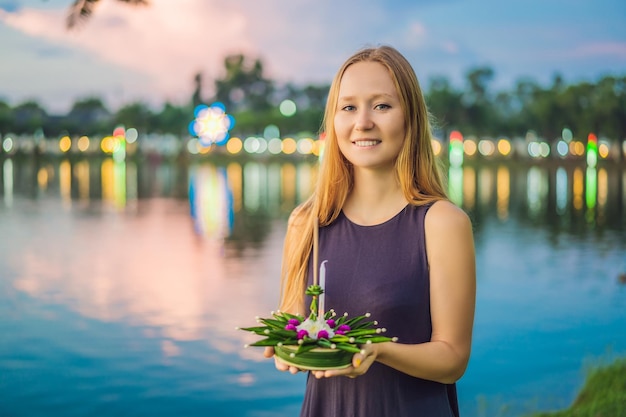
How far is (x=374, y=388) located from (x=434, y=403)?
0.17m

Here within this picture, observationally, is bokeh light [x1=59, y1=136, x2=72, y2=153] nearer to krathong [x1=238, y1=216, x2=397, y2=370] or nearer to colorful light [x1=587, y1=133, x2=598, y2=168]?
colorful light [x1=587, y1=133, x2=598, y2=168]

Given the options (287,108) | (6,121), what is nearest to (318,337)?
(6,121)

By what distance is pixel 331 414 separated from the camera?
7.36 ft

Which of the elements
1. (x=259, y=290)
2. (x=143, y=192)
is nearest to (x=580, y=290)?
(x=259, y=290)

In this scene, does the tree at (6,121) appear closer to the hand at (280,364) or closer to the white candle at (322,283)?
the white candle at (322,283)

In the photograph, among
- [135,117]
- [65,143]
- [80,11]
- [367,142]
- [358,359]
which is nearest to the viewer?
[358,359]

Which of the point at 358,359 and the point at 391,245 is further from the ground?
the point at 391,245

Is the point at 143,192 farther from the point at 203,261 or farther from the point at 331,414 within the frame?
the point at 331,414

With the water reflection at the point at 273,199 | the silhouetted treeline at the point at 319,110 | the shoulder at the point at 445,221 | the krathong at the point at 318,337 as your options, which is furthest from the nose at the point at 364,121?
the silhouetted treeline at the point at 319,110

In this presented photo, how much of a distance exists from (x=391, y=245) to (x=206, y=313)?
9307 mm

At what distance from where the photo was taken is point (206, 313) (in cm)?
1132

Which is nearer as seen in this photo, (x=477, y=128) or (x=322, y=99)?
(x=477, y=128)

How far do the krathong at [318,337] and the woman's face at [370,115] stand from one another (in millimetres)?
406

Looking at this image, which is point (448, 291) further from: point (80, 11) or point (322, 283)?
point (80, 11)
